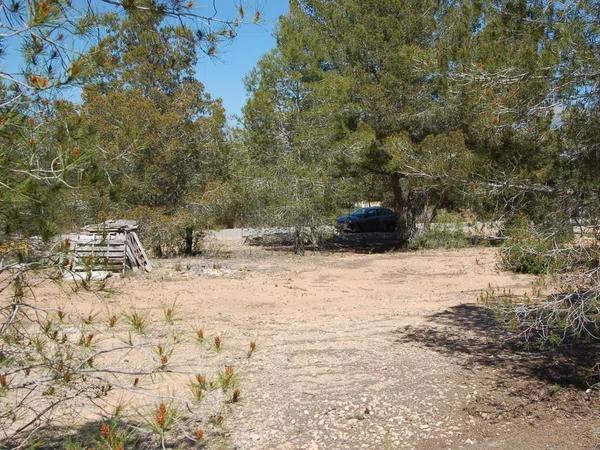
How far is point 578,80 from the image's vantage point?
581cm

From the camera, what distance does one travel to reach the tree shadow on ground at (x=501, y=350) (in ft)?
22.0

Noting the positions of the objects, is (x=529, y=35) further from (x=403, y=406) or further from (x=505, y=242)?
(x=403, y=406)

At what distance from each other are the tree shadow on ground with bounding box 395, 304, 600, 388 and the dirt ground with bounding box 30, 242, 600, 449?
29mm

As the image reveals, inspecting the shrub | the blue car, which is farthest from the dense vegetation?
the blue car

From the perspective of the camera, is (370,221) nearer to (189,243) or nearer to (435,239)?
(435,239)

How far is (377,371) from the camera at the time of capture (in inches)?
276

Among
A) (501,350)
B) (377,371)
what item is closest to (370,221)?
(501,350)

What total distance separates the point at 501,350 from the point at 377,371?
1.73m

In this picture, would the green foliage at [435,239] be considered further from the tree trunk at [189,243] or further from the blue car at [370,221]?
the blue car at [370,221]

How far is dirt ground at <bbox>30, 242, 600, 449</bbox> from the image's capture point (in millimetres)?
5320

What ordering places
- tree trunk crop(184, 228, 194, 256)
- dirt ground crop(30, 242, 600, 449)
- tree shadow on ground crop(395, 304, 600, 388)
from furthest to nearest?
tree trunk crop(184, 228, 194, 256) → tree shadow on ground crop(395, 304, 600, 388) → dirt ground crop(30, 242, 600, 449)

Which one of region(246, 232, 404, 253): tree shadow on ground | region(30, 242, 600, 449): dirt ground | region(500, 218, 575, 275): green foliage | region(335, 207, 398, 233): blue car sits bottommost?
region(30, 242, 600, 449): dirt ground

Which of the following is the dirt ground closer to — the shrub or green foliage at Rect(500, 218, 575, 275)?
green foliage at Rect(500, 218, 575, 275)

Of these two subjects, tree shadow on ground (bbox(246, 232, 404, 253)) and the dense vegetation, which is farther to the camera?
tree shadow on ground (bbox(246, 232, 404, 253))
